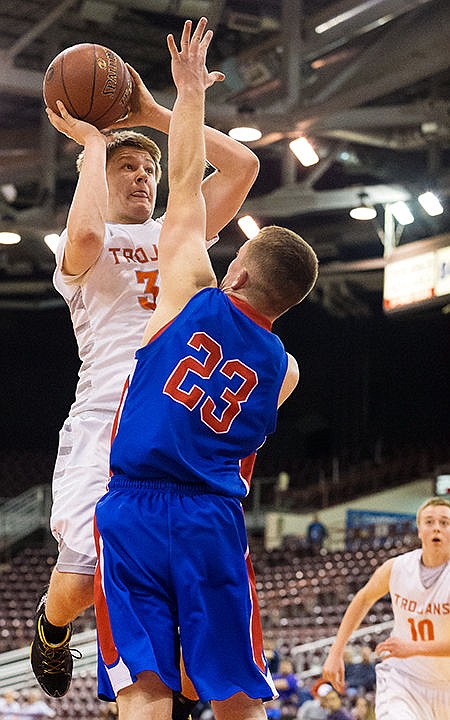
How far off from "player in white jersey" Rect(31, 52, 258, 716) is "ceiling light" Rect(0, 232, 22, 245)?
43.9ft

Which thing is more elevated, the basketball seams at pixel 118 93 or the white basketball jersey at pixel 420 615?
the basketball seams at pixel 118 93

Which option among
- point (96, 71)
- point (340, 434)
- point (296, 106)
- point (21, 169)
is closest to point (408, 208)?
point (296, 106)

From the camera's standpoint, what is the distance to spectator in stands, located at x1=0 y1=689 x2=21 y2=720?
37.7 feet

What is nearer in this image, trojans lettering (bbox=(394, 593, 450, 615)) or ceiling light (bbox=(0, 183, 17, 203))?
trojans lettering (bbox=(394, 593, 450, 615))

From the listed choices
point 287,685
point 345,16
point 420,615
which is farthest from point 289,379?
point 345,16

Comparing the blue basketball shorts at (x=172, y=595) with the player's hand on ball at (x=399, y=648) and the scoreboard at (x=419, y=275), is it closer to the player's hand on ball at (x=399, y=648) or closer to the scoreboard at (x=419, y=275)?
the player's hand on ball at (x=399, y=648)

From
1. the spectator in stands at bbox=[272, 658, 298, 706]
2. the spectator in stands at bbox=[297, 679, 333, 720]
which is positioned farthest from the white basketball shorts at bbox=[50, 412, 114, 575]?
the spectator in stands at bbox=[272, 658, 298, 706]

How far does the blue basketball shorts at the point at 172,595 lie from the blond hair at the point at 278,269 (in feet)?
2.01

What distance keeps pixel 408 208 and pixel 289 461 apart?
32.4 feet

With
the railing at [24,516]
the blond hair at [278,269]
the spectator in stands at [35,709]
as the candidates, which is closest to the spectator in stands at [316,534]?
the railing at [24,516]

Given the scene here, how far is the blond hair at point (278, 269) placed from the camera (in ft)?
9.73

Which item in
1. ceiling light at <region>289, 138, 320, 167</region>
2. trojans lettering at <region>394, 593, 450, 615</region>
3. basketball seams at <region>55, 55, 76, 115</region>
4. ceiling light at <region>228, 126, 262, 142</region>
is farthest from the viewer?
ceiling light at <region>289, 138, 320, 167</region>

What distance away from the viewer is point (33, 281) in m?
22.6

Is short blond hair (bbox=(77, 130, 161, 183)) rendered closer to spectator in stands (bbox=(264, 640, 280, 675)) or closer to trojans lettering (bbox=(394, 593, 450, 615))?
trojans lettering (bbox=(394, 593, 450, 615))
